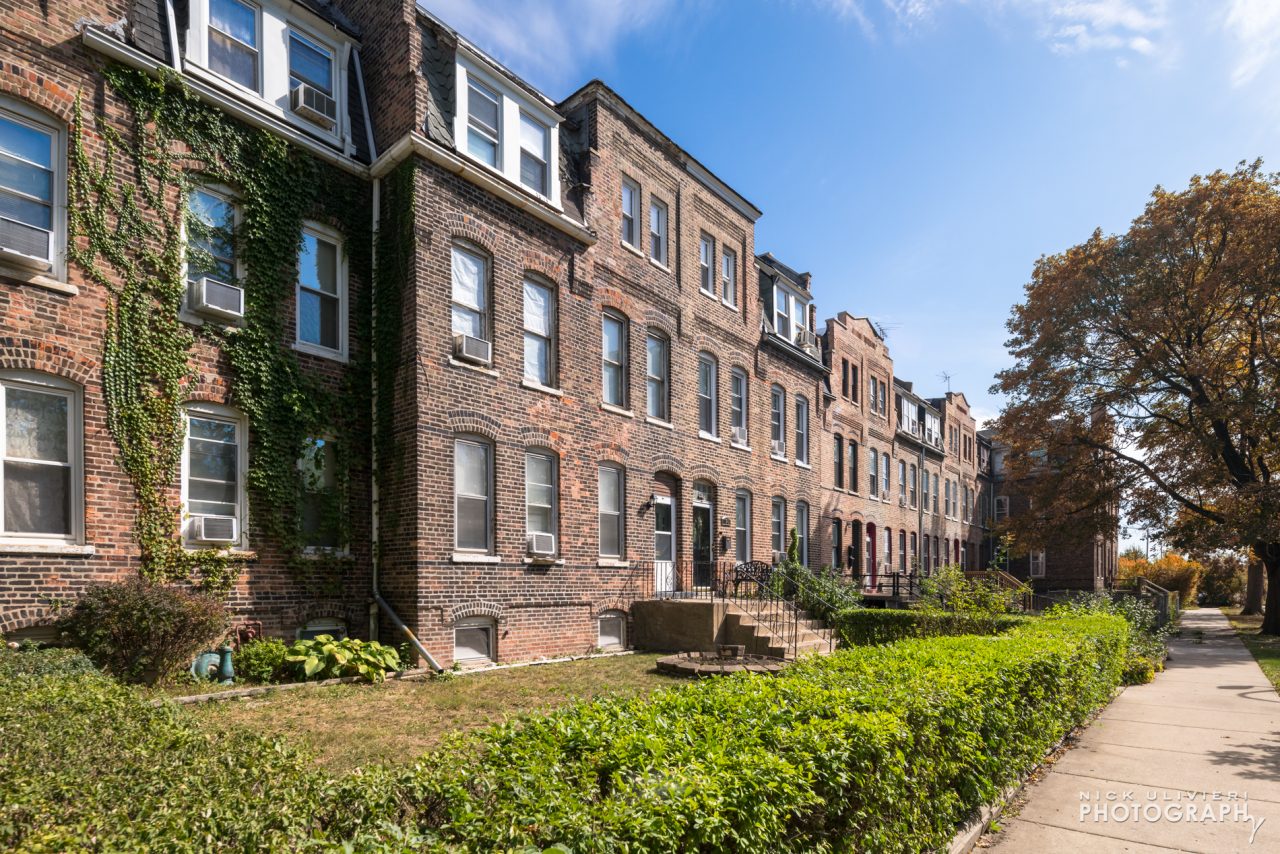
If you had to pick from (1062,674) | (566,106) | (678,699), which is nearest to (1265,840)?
(1062,674)

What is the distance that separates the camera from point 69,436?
31.6ft

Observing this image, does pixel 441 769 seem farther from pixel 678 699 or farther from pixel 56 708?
pixel 56 708

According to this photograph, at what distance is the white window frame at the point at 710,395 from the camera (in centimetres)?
1961

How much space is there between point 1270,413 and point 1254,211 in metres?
5.71

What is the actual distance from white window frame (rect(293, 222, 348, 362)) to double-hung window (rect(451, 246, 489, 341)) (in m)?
1.77

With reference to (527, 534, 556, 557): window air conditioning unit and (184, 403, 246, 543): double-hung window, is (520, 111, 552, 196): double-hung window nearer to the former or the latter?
(527, 534, 556, 557): window air conditioning unit

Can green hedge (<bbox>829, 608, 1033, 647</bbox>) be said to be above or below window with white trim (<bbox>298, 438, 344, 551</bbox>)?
below

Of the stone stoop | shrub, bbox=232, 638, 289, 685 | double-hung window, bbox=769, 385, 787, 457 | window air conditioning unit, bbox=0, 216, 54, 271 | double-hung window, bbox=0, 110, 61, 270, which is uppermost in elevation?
double-hung window, bbox=0, 110, 61, 270

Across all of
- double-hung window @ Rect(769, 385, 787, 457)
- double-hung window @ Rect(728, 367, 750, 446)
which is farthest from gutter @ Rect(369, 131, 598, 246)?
double-hung window @ Rect(769, 385, 787, 457)

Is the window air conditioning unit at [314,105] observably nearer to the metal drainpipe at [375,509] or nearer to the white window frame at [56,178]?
the metal drainpipe at [375,509]

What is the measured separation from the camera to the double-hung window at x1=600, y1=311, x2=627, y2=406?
16.6 meters

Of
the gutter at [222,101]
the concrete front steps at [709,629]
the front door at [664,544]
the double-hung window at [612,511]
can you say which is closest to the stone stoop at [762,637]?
the concrete front steps at [709,629]

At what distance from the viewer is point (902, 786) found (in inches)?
182

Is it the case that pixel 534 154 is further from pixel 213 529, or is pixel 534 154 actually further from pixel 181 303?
pixel 213 529
